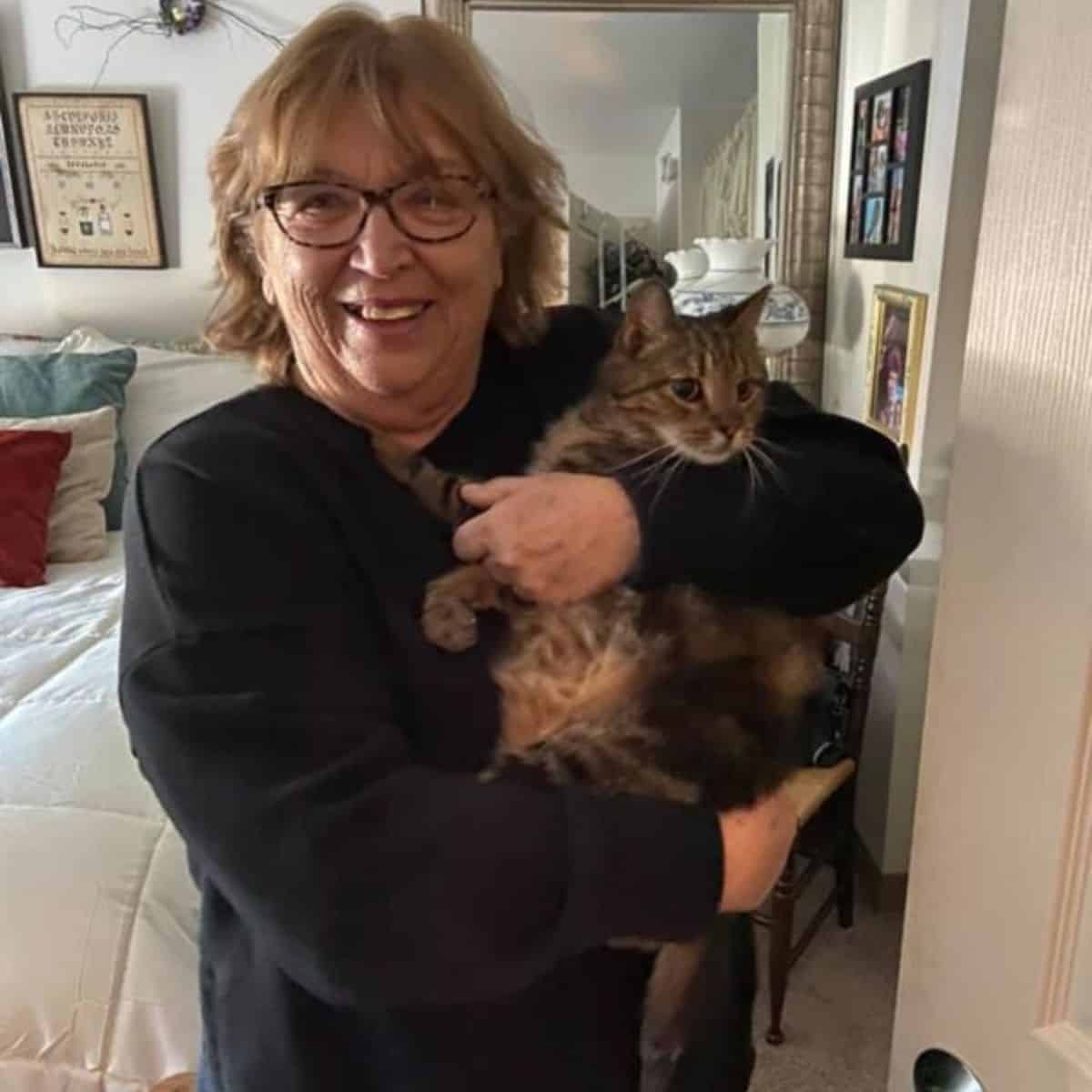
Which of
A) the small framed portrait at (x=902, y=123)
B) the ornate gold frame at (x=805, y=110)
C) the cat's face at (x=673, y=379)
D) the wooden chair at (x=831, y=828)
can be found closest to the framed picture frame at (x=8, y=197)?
the ornate gold frame at (x=805, y=110)

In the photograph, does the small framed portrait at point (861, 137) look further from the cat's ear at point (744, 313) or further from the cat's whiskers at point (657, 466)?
the cat's whiskers at point (657, 466)

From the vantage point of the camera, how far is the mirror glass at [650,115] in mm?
2736

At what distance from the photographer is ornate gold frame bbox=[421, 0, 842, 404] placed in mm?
2682

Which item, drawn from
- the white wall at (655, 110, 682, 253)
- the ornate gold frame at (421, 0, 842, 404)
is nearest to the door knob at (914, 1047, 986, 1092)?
the ornate gold frame at (421, 0, 842, 404)

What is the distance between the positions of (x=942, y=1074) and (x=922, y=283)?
173 centimetres

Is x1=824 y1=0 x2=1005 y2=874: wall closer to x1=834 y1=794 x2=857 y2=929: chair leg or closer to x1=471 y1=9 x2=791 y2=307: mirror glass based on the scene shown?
x1=834 y1=794 x2=857 y2=929: chair leg

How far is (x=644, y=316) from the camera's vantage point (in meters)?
1.11

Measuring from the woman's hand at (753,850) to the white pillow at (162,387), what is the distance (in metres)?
2.28

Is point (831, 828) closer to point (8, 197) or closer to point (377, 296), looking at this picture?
point (377, 296)

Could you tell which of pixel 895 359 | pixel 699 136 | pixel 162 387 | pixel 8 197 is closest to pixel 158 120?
pixel 8 197

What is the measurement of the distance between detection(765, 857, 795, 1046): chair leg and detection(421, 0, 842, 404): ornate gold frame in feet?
4.50

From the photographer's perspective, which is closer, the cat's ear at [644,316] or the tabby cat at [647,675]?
the tabby cat at [647,675]

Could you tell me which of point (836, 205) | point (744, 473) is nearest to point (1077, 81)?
point (744, 473)

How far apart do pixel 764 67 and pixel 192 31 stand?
4.85ft
